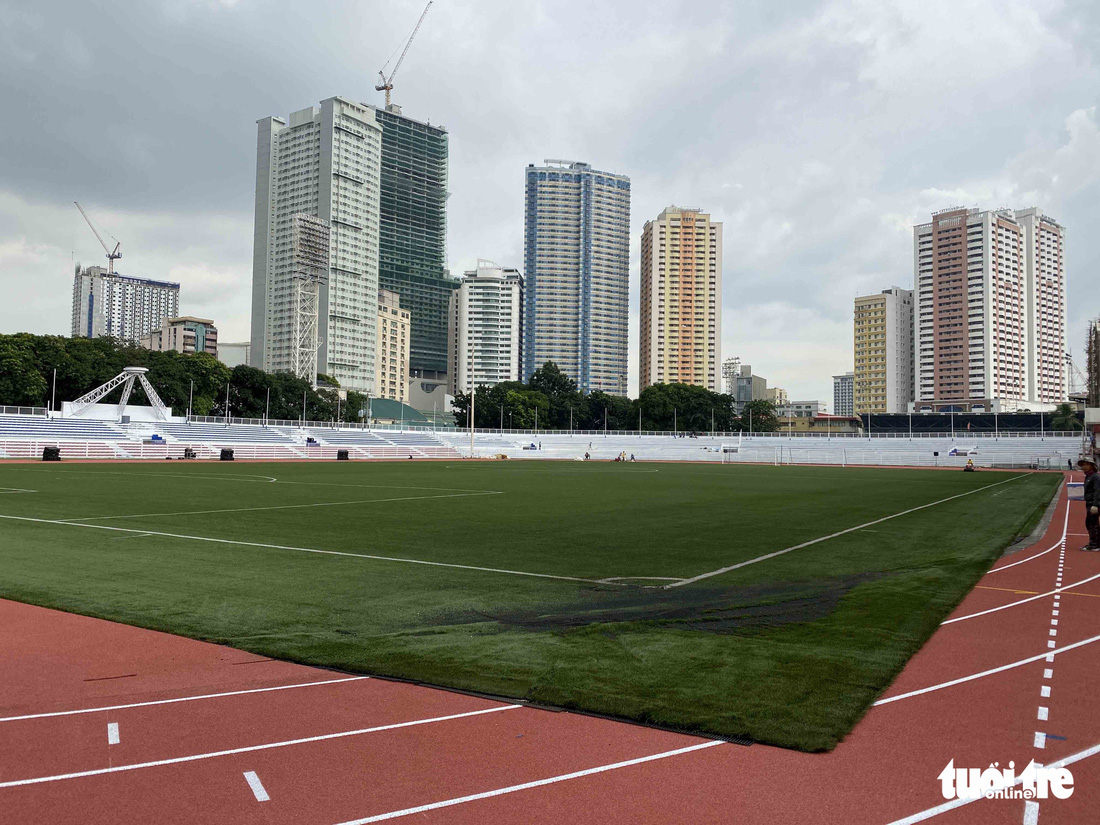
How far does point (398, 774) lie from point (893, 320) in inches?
7875

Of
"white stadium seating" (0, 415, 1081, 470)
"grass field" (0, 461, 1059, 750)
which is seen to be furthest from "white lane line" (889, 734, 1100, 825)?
"white stadium seating" (0, 415, 1081, 470)

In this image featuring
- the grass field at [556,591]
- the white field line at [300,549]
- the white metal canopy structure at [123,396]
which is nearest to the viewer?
the grass field at [556,591]

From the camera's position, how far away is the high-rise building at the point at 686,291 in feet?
642

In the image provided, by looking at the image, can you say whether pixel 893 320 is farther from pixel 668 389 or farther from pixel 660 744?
pixel 660 744

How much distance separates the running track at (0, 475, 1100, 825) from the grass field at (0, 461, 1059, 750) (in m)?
0.36

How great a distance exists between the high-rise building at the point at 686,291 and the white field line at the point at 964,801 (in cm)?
19324

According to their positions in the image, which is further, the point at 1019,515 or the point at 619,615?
the point at 1019,515

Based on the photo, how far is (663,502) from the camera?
24.8 meters

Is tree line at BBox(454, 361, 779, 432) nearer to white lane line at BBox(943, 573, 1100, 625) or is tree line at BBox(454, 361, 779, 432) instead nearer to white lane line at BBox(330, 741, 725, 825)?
white lane line at BBox(943, 573, 1100, 625)

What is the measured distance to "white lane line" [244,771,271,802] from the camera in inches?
152

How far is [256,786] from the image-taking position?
3.99 meters

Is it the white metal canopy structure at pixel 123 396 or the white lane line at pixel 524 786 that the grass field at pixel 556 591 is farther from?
the white metal canopy structure at pixel 123 396

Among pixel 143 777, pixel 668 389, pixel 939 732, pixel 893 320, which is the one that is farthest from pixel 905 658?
pixel 893 320

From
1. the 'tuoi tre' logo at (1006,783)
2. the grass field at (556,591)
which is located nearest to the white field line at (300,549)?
the grass field at (556,591)
